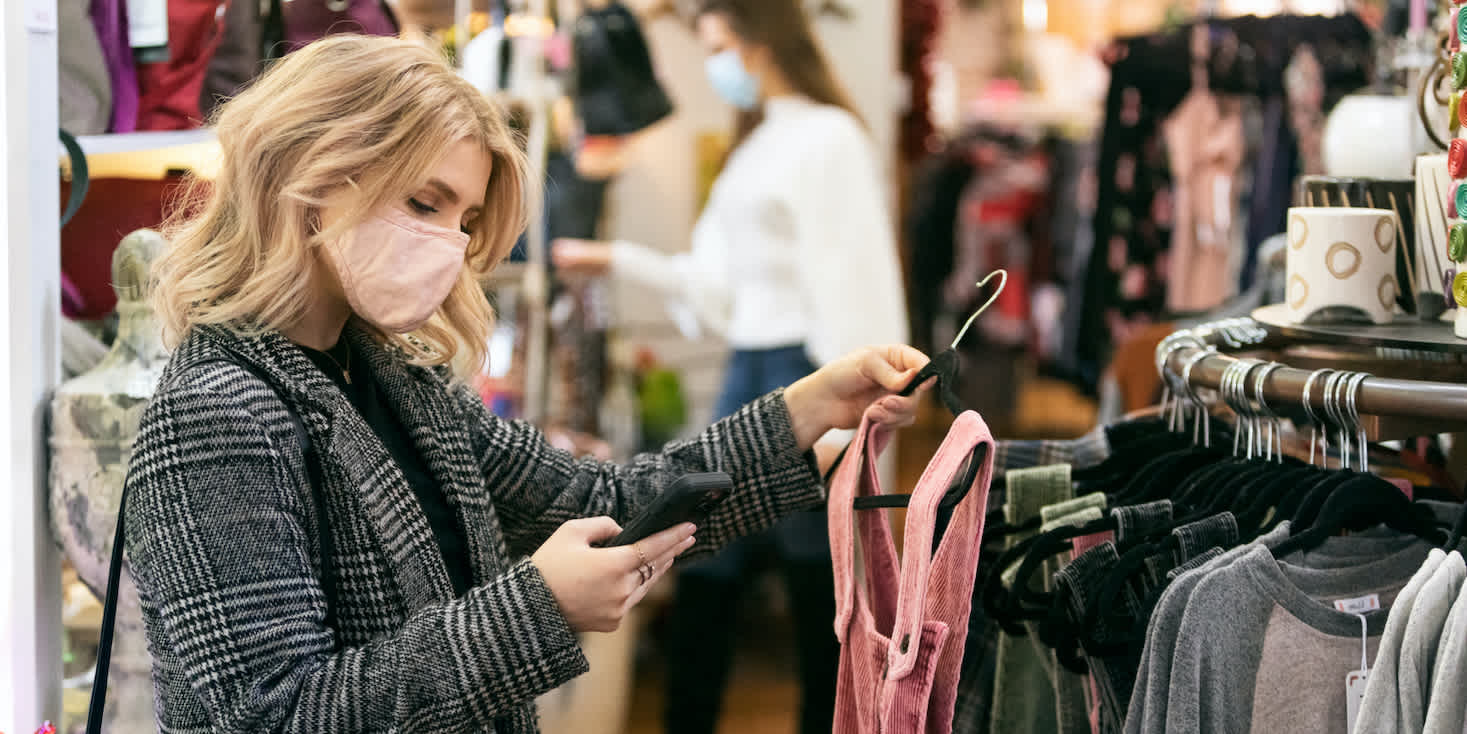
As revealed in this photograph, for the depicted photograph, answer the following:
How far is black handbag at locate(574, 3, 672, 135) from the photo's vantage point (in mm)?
3697

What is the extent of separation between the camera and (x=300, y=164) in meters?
1.21

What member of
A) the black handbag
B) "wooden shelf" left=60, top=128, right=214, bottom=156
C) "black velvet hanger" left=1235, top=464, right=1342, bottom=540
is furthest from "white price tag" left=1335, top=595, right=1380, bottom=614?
the black handbag

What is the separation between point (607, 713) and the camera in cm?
324

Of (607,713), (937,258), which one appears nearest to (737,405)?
(607,713)

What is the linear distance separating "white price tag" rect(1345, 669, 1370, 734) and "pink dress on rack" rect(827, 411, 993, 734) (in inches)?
12.6

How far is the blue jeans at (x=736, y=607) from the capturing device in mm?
2928

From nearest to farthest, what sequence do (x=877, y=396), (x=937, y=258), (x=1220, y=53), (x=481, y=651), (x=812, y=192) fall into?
(x=481, y=651) → (x=877, y=396) → (x=812, y=192) → (x=1220, y=53) → (x=937, y=258)

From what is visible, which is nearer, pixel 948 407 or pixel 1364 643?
pixel 1364 643

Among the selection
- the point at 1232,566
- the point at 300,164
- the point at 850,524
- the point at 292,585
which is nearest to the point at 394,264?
the point at 300,164

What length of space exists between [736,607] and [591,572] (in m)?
1.97

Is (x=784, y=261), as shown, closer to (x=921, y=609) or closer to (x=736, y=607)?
(x=736, y=607)

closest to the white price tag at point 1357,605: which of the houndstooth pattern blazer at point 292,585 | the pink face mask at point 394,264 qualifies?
the houndstooth pattern blazer at point 292,585

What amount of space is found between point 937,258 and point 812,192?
3816mm

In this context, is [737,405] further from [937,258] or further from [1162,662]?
[937,258]
